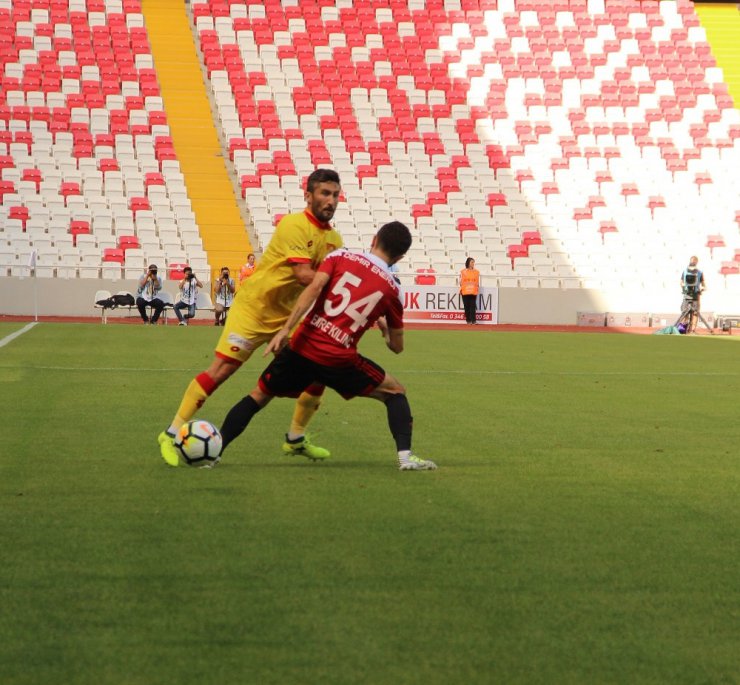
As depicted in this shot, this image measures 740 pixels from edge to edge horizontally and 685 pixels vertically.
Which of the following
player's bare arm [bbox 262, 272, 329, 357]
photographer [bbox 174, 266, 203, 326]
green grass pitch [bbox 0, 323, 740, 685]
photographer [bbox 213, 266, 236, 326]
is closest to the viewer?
green grass pitch [bbox 0, 323, 740, 685]

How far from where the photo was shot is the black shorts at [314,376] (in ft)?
26.4

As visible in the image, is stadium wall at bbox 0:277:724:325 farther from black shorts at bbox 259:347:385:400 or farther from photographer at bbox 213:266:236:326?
black shorts at bbox 259:347:385:400

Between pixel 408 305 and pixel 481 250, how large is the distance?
5.08 m

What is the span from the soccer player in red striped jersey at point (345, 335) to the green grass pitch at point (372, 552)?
41 centimetres

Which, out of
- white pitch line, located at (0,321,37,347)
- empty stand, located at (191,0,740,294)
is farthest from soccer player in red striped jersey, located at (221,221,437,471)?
empty stand, located at (191,0,740,294)

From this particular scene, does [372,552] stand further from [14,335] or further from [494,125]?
[494,125]

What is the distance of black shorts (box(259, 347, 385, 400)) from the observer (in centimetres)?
804

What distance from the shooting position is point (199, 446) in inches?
317

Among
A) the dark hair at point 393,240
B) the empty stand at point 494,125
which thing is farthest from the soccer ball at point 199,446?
the empty stand at point 494,125

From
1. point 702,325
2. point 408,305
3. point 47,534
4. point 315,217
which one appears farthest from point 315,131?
point 47,534

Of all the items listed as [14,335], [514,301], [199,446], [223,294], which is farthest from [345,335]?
[514,301]

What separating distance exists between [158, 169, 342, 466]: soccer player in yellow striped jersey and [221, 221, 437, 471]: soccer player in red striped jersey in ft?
1.21

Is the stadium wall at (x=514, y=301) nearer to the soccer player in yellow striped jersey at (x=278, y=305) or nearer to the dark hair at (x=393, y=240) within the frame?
the soccer player in yellow striped jersey at (x=278, y=305)

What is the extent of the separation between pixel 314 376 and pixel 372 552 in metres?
2.61
